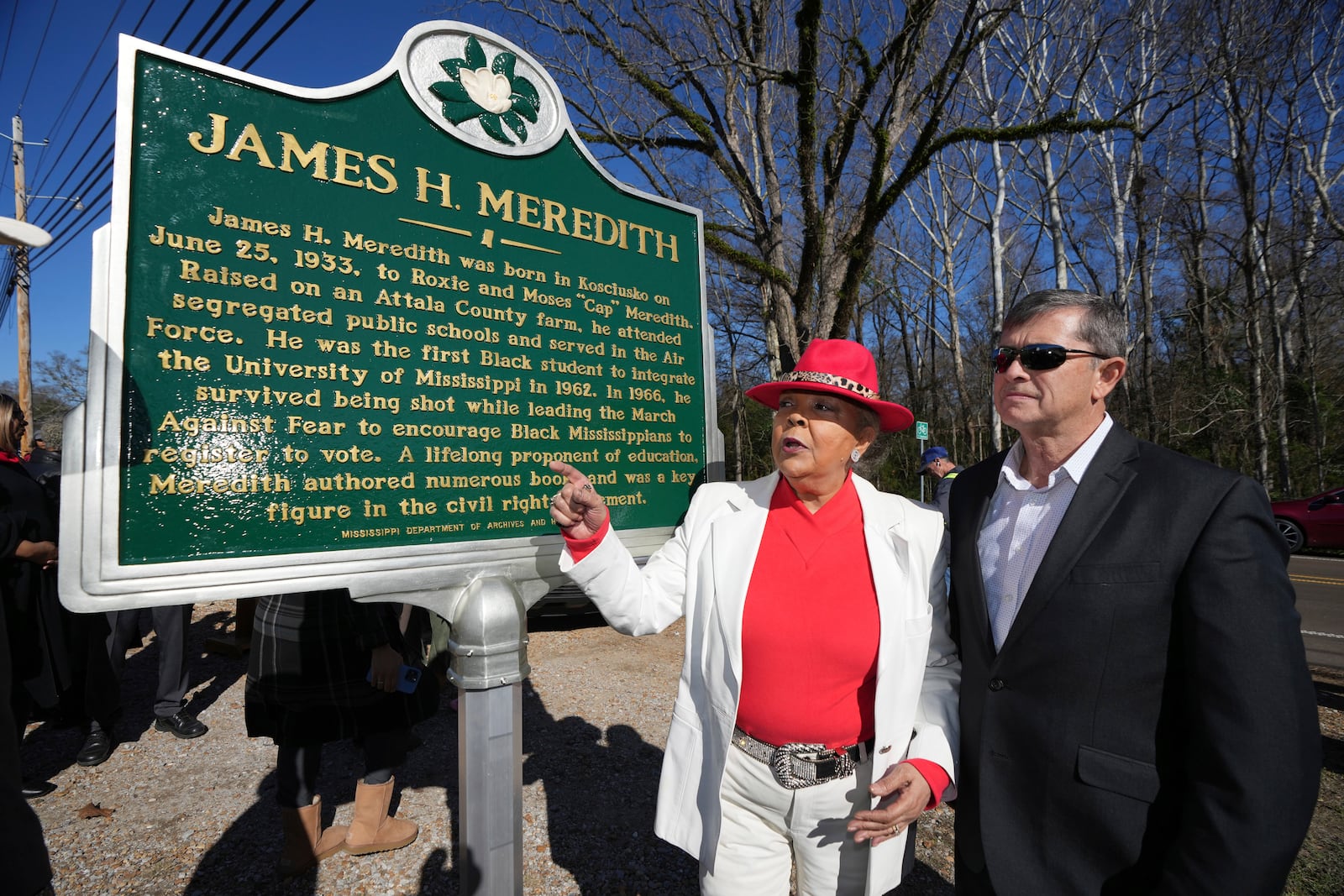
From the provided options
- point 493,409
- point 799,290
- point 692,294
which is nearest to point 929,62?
point 799,290

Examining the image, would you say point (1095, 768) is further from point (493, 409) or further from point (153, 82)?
point (153, 82)

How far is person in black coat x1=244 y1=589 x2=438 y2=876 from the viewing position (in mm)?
2820

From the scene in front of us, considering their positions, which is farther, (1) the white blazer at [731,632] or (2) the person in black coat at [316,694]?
(2) the person in black coat at [316,694]

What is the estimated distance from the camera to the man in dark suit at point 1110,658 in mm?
1295

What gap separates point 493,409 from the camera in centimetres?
202

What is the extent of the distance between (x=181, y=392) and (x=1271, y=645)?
248 centimetres

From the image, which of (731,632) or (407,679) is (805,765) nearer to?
(731,632)

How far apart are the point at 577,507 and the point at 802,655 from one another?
771 mm

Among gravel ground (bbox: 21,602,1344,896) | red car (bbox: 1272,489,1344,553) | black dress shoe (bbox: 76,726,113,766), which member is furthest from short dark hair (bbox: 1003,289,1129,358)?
red car (bbox: 1272,489,1344,553)

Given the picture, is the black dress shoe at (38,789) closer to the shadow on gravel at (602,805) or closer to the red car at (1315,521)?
the shadow on gravel at (602,805)

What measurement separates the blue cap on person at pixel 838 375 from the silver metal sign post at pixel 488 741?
1012mm

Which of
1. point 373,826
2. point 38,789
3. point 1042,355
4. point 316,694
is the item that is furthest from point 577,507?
point 38,789

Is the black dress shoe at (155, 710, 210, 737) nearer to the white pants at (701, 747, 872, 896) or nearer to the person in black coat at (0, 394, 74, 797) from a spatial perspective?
the person in black coat at (0, 394, 74, 797)

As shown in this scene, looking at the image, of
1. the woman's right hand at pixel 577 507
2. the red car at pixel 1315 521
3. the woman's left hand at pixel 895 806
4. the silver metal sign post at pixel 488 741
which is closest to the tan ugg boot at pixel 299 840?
the silver metal sign post at pixel 488 741
